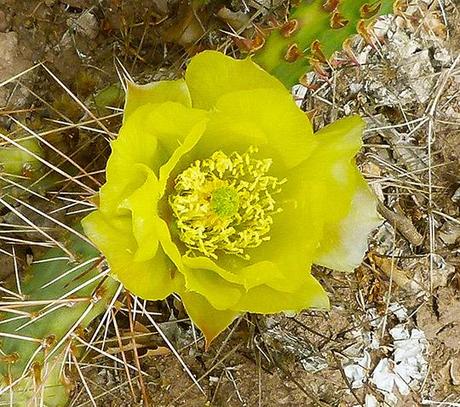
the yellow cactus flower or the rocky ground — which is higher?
the yellow cactus flower

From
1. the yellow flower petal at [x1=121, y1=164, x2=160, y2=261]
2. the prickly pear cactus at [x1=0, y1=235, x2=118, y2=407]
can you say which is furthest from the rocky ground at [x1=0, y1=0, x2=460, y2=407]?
the yellow flower petal at [x1=121, y1=164, x2=160, y2=261]

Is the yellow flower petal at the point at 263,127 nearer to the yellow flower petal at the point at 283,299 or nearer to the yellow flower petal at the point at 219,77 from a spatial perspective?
the yellow flower petal at the point at 219,77

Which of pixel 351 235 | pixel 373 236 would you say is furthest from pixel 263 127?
pixel 373 236

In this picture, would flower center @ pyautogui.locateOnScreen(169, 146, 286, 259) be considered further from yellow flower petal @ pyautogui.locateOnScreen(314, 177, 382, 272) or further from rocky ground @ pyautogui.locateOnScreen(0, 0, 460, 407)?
rocky ground @ pyautogui.locateOnScreen(0, 0, 460, 407)

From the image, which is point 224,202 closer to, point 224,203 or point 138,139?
point 224,203

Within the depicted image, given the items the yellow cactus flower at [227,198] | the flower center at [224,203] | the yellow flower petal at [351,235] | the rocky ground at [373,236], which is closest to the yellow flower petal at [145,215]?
the yellow cactus flower at [227,198]

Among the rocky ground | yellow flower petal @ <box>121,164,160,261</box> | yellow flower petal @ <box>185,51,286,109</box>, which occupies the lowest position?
the rocky ground

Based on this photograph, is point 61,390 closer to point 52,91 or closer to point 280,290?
point 280,290
